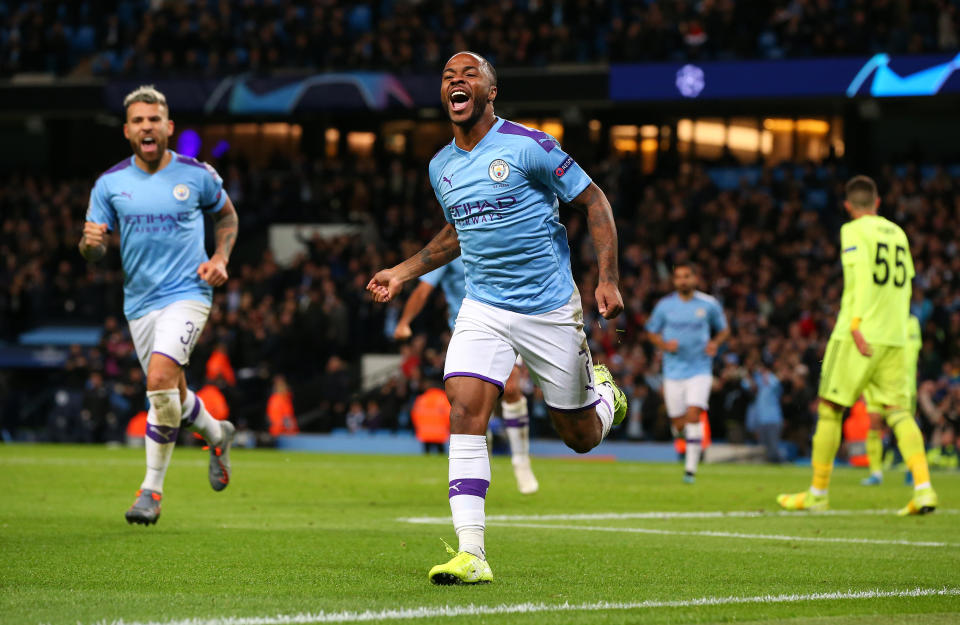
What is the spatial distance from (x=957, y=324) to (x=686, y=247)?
272 inches

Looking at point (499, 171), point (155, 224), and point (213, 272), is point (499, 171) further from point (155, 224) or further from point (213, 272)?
point (155, 224)

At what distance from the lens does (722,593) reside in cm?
652

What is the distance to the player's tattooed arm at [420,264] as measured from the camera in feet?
24.0

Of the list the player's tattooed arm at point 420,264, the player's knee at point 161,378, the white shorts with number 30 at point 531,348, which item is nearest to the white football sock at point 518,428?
the player's knee at point 161,378

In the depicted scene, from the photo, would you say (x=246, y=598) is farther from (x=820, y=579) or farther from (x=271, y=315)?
(x=271, y=315)

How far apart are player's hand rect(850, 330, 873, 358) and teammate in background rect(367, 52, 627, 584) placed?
4309mm

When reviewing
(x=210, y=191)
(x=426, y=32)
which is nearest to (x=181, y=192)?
(x=210, y=191)

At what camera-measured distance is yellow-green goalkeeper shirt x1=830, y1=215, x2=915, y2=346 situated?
38.0 feet

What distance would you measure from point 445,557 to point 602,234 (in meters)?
2.00

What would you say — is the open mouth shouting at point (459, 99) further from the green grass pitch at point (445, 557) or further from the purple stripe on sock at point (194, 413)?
the purple stripe on sock at point (194, 413)

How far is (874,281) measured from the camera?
38.1 ft

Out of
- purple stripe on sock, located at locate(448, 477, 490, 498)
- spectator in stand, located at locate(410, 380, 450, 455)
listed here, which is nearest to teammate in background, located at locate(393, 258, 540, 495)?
purple stripe on sock, located at locate(448, 477, 490, 498)

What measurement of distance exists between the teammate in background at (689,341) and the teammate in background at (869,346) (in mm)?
4216

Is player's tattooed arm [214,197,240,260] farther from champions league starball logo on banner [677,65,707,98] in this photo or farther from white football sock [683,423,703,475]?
champions league starball logo on banner [677,65,707,98]
